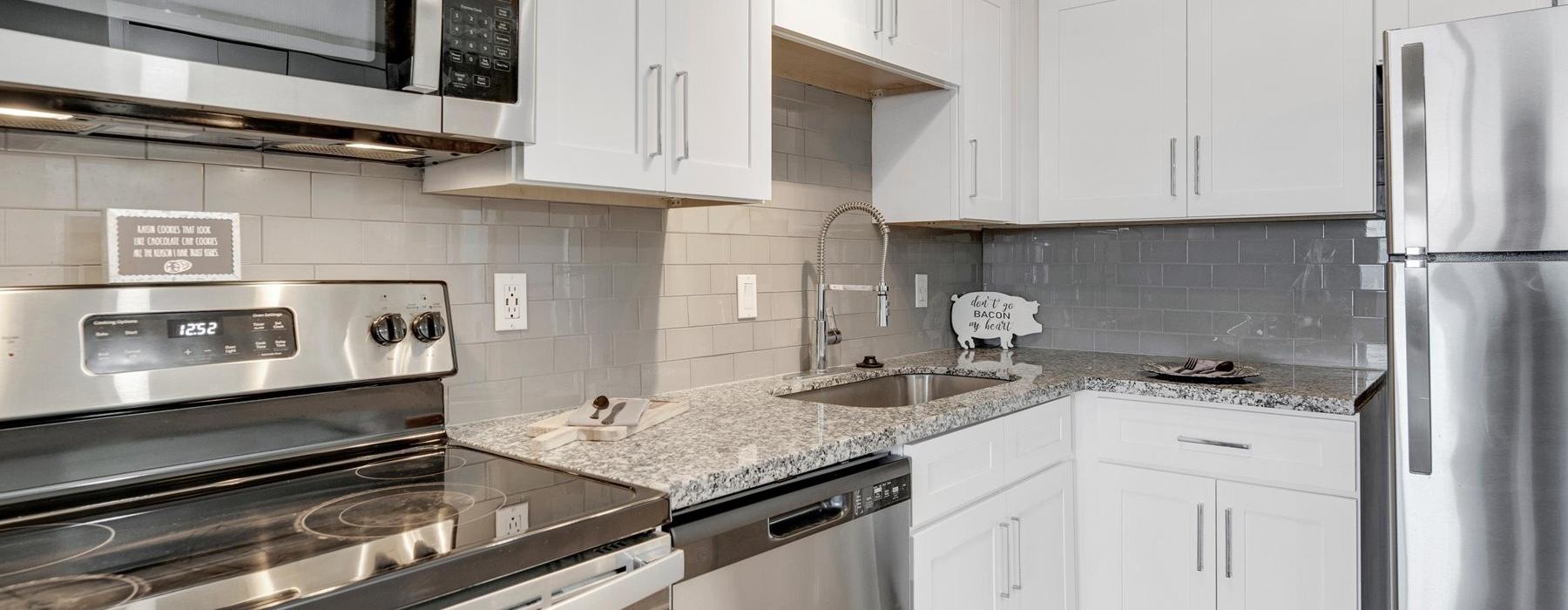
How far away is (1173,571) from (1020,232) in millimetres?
1368

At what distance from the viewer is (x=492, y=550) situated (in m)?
0.98

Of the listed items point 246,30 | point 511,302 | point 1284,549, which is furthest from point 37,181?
point 1284,549

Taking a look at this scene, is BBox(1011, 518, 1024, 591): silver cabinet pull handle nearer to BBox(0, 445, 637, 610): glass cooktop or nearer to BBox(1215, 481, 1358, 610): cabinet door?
BBox(1215, 481, 1358, 610): cabinet door

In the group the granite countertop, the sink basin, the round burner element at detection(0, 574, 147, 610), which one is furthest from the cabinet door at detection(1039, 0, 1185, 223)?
the round burner element at detection(0, 574, 147, 610)

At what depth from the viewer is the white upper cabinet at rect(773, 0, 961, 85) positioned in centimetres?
198

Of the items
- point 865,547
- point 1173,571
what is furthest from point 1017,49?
point 865,547

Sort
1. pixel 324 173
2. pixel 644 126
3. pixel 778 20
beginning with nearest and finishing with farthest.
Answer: pixel 324 173 < pixel 644 126 < pixel 778 20

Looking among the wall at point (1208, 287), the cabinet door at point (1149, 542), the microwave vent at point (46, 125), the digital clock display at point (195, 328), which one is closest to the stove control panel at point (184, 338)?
the digital clock display at point (195, 328)

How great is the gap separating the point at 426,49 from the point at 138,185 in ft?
1.53

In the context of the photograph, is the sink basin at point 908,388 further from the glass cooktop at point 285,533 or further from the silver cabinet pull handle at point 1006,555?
the glass cooktop at point 285,533

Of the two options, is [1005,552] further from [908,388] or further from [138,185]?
[138,185]

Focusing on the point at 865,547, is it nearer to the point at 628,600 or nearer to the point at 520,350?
the point at 628,600

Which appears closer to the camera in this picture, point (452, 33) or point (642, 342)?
point (452, 33)

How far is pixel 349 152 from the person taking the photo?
4.78ft
